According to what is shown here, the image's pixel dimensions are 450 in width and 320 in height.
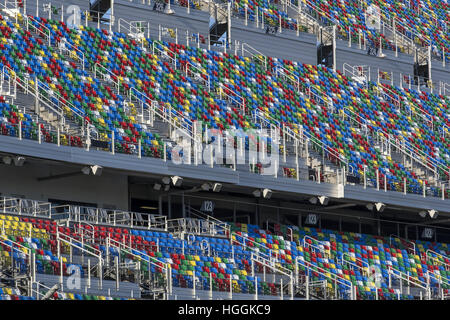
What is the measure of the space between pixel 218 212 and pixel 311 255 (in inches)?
130

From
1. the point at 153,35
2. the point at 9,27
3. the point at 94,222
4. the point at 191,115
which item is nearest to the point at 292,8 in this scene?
the point at 153,35

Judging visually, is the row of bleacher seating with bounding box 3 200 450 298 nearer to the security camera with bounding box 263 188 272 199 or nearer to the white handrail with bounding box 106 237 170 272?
the white handrail with bounding box 106 237 170 272

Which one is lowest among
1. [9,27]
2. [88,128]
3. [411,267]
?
[411,267]

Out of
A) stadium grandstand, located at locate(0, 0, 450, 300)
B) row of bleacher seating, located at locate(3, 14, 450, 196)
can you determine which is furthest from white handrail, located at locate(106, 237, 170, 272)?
row of bleacher seating, located at locate(3, 14, 450, 196)

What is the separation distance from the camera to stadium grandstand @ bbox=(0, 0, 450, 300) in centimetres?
3017

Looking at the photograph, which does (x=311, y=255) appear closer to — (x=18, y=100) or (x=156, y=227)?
(x=156, y=227)

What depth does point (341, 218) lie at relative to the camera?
134ft

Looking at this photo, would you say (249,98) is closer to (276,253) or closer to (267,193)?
(267,193)

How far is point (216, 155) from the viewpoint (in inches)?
1372

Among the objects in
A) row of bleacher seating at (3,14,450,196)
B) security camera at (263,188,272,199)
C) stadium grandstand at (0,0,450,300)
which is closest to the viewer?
stadium grandstand at (0,0,450,300)

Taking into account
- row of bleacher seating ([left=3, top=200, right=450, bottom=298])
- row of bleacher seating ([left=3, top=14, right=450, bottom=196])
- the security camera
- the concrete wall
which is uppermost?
row of bleacher seating ([left=3, top=14, right=450, bottom=196])

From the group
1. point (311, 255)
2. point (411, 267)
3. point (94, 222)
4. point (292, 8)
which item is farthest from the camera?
point (292, 8)

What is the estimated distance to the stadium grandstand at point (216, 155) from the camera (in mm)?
30172

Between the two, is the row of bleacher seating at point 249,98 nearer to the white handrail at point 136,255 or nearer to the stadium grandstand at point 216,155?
the stadium grandstand at point 216,155
